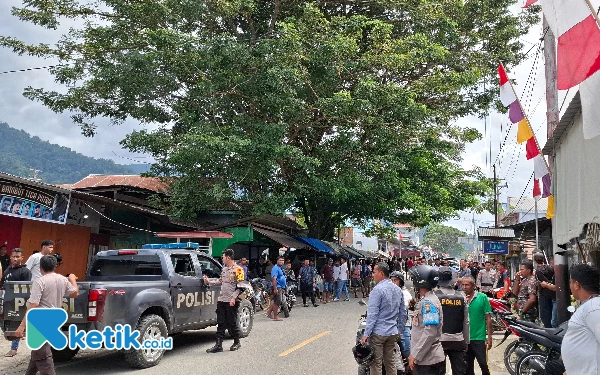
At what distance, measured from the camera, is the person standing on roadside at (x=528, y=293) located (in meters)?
10.1

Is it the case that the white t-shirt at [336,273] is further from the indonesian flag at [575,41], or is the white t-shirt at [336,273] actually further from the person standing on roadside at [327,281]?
the indonesian flag at [575,41]

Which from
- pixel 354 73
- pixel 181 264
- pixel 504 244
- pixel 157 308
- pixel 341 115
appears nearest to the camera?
pixel 157 308

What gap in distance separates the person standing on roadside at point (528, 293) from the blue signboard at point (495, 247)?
14219 mm

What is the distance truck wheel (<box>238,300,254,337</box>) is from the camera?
10.8 m

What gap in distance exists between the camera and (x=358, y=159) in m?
22.5

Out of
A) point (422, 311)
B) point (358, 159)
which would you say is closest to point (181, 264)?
point (422, 311)

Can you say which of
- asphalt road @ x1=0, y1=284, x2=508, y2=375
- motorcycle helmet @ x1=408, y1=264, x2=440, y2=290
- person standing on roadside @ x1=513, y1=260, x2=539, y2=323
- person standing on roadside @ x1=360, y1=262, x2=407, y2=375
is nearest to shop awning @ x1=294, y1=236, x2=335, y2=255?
asphalt road @ x1=0, y1=284, x2=508, y2=375

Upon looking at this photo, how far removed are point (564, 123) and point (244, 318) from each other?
281 inches

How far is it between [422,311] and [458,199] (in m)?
20.5

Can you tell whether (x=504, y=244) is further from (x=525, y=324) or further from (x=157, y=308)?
(x=157, y=308)

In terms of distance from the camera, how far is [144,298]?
8094mm

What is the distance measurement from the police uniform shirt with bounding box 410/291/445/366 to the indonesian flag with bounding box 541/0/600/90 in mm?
2699

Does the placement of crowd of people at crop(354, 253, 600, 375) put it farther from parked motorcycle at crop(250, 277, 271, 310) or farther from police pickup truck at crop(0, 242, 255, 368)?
parked motorcycle at crop(250, 277, 271, 310)

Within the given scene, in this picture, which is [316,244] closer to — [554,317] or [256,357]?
[554,317]
